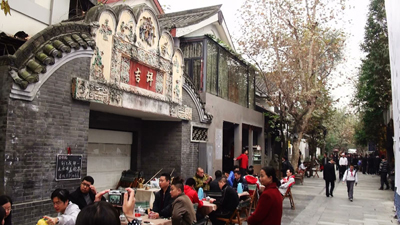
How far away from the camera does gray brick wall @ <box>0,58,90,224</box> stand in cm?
580

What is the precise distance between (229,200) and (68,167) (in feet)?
11.0

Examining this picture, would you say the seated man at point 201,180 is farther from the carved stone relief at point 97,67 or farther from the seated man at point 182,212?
the seated man at point 182,212

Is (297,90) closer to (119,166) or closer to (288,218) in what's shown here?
(288,218)

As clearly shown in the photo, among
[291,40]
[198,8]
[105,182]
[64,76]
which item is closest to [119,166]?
[105,182]

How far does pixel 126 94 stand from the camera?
853 centimetres

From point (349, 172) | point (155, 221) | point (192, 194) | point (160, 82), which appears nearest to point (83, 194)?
point (155, 221)

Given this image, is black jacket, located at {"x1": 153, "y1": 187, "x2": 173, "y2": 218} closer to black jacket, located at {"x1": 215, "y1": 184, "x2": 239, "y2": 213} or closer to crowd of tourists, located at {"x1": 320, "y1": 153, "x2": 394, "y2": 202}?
black jacket, located at {"x1": 215, "y1": 184, "x2": 239, "y2": 213}

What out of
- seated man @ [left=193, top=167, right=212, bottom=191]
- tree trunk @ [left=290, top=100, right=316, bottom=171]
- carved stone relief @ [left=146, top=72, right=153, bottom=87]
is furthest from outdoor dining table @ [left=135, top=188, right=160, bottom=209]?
tree trunk @ [left=290, top=100, right=316, bottom=171]

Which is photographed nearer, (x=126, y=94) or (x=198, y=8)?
(x=126, y=94)

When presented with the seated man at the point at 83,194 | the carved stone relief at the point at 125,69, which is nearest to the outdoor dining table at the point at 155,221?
the seated man at the point at 83,194

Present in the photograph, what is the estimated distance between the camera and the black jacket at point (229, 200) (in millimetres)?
7305

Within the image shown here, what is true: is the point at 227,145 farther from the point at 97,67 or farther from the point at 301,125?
the point at 97,67

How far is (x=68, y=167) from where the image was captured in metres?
6.84

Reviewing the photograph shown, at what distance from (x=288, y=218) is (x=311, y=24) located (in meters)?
9.72
